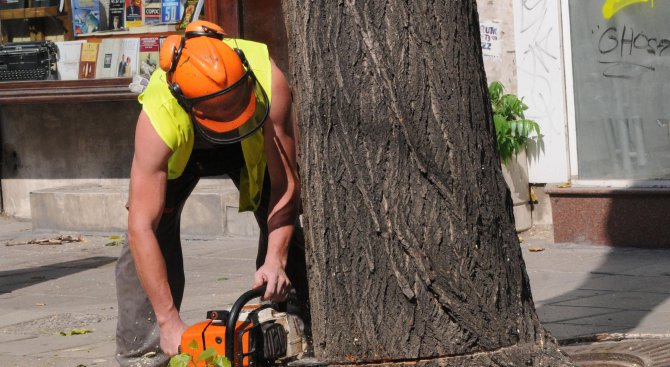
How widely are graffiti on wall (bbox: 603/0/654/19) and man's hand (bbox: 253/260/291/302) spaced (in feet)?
15.2

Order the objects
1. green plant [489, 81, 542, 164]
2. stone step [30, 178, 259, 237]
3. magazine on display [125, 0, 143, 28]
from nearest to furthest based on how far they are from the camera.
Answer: green plant [489, 81, 542, 164]
stone step [30, 178, 259, 237]
magazine on display [125, 0, 143, 28]

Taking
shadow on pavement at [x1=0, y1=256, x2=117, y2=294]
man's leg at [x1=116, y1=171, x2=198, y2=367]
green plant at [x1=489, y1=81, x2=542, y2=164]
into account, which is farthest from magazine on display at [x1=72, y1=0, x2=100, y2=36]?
man's leg at [x1=116, y1=171, x2=198, y2=367]

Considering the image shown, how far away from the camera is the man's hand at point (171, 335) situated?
3.90 metres

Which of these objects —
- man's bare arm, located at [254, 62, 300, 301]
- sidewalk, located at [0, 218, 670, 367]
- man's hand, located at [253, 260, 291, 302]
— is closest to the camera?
man's hand, located at [253, 260, 291, 302]

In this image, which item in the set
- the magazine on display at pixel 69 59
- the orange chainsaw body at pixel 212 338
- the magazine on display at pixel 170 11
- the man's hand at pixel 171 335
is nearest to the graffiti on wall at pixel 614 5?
Result: the magazine on display at pixel 170 11

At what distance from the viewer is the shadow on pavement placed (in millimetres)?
7934

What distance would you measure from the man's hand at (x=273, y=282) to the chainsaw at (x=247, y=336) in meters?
0.04

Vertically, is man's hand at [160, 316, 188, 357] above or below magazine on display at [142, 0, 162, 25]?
below

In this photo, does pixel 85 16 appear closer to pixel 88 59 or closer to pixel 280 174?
pixel 88 59

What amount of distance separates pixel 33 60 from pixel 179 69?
272 inches

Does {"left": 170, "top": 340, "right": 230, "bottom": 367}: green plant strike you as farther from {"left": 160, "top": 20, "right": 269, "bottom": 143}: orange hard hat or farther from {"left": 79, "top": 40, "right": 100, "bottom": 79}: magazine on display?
{"left": 79, "top": 40, "right": 100, "bottom": 79}: magazine on display

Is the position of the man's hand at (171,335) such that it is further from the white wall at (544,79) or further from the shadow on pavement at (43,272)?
the white wall at (544,79)

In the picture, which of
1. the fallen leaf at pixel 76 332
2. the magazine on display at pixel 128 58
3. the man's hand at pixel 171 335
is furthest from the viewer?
the magazine on display at pixel 128 58

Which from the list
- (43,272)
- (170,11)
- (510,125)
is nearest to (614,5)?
(510,125)
